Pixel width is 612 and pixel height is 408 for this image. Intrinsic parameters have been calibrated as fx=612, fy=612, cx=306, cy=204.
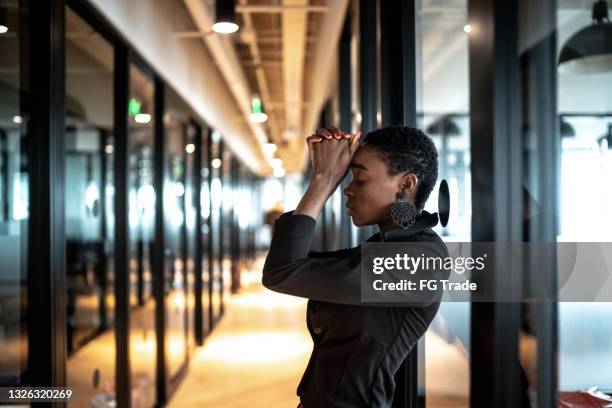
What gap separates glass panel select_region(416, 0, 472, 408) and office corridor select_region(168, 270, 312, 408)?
10.4 ft

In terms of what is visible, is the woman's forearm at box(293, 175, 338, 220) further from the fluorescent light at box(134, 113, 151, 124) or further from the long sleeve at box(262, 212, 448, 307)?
the fluorescent light at box(134, 113, 151, 124)

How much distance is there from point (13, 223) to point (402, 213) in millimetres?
2947

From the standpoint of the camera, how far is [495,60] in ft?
3.41

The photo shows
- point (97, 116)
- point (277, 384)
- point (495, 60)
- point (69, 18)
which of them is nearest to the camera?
point (495, 60)

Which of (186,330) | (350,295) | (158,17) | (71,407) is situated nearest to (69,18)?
(158,17)

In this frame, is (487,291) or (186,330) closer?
(487,291)

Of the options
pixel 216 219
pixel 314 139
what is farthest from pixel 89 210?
pixel 314 139

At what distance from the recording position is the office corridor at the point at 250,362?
17.5ft

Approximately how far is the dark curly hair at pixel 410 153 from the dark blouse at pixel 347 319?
0.14 meters

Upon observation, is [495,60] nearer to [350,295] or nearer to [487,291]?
[487,291]

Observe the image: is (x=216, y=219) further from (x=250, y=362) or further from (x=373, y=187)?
(x=373, y=187)

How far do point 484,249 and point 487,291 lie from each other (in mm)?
76

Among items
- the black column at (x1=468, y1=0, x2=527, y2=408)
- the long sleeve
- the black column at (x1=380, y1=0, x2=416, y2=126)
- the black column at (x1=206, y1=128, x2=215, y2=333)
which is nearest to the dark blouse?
the long sleeve

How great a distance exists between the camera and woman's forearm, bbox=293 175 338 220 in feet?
4.52
